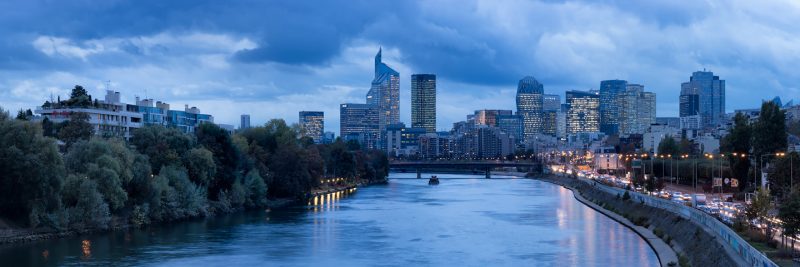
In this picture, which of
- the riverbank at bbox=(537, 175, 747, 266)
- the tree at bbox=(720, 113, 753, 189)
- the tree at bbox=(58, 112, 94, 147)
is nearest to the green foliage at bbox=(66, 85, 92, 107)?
the tree at bbox=(58, 112, 94, 147)

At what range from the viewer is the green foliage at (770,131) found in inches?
3386

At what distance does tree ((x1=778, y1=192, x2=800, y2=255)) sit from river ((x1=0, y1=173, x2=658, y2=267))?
10773mm

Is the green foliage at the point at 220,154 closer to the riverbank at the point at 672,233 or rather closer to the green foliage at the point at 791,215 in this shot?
the riverbank at the point at 672,233

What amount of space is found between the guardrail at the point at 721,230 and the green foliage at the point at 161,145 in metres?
37.0

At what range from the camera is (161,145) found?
75188mm

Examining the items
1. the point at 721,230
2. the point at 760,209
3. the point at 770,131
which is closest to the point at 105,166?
the point at 721,230

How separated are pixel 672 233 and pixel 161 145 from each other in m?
41.2

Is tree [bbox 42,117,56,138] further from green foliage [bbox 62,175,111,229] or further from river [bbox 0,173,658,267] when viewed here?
green foliage [bbox 62,175,111,229]

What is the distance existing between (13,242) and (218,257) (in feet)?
42.0

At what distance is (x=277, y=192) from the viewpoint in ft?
330

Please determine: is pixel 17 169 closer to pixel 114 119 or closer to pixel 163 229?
pixel 163 229

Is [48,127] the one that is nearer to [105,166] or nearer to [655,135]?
[105,166]

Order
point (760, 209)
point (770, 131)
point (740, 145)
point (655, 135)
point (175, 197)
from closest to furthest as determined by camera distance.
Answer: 1. point (760, 209)
2. point (175, 197)
3. point (770, 131)
4. point (740, 145)
5. point (655, 135)

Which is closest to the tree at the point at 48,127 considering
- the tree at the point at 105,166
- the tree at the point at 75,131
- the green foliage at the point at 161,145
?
the tree at the point at 75,131
